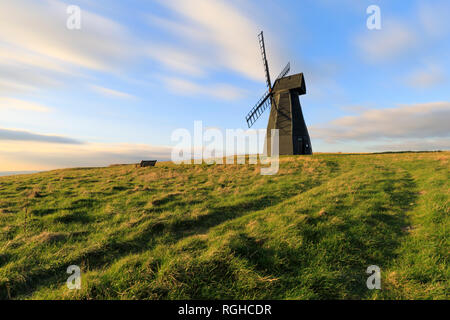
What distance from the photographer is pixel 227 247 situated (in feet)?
16.0

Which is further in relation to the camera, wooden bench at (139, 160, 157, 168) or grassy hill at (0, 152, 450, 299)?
wooden bench at (139, 160, 157, 168)

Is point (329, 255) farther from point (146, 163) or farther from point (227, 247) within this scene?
point (146, 163)

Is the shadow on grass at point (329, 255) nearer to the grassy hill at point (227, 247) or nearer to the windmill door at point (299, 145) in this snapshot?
the grassy hill at point (227, 247)

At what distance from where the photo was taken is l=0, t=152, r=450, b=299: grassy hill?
388 cm

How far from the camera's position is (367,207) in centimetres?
828

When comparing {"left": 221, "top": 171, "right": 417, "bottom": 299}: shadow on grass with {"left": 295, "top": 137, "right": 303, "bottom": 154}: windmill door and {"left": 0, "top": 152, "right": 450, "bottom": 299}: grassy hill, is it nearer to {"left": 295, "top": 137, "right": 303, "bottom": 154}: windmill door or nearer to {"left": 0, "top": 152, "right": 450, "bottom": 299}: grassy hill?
{"left": 0, "top": 152, "right": 450, "bottom": 299}: grassy hill

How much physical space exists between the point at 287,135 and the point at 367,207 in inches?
920

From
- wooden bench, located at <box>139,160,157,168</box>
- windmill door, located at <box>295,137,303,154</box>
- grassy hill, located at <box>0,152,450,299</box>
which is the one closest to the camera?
grassy hill, located at <box>0,152,450,299</box>

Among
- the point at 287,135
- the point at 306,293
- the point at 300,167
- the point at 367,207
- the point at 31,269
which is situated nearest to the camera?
the point at 306,293

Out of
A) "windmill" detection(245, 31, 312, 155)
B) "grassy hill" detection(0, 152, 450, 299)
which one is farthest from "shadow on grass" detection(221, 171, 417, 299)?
"windmill" detection(245, 31, 312, 155)

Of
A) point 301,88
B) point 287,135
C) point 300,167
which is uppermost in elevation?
point 301,88
